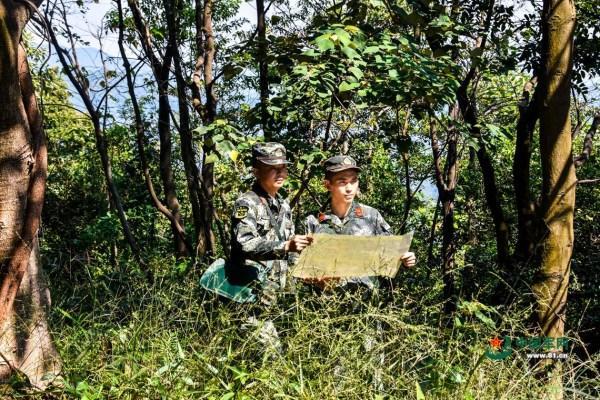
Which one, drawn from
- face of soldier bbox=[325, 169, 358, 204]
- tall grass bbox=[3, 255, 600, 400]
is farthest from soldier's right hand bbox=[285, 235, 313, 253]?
face of soldier bbox=[325, 169, 358, 204]

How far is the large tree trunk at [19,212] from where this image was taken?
3.04m

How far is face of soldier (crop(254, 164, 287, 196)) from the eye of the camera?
346 cm

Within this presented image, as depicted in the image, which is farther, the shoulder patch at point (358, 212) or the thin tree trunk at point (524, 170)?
the thin tree trunk at point (524, 170)

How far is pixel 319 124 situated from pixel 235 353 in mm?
3545

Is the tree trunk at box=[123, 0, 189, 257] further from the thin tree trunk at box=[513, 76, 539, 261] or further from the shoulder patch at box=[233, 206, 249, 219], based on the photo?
the shoulder patch at box=[233, 206, 249, 219]

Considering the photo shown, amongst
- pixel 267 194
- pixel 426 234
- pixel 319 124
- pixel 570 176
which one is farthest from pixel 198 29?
pixel 426 234

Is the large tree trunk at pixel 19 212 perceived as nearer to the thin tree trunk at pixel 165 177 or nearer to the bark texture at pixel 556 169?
the bark texture at pixel 556 169

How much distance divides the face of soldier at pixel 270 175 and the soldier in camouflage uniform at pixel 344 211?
0.24m

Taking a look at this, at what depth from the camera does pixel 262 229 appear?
341 cm

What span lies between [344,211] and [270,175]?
44cm

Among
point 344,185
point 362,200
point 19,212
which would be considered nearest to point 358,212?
point 344,185

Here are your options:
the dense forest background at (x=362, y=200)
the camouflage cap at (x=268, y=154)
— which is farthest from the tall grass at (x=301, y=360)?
the camouflage cap at (x=268, y=154)

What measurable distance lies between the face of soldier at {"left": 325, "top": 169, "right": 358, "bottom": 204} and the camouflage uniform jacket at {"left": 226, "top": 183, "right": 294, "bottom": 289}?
282 mm

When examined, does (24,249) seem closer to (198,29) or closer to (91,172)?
(198,29)
